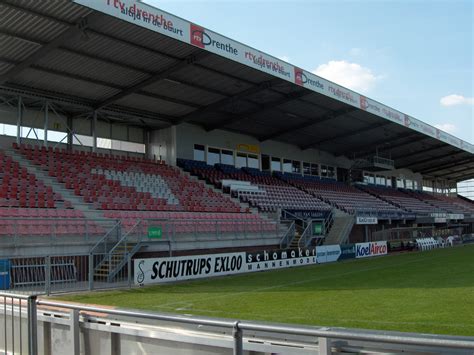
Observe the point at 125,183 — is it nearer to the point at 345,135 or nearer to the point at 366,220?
the point at 366,220

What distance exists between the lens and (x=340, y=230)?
33.2m

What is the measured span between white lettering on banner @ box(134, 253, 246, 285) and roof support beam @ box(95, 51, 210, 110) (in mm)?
9112

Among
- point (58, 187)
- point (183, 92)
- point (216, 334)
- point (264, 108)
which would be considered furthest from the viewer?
point (264, 108)

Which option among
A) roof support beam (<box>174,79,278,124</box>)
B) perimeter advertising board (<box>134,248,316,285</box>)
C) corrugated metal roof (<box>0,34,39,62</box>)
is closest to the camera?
perimeter advertising board (<box>134,248,316,285</box>)

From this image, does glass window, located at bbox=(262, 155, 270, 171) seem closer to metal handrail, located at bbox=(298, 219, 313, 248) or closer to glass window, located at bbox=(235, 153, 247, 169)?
glass window, located at bbox=(235, 153, 247, 169)

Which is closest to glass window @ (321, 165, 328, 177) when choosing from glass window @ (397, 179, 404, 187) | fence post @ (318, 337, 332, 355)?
glass window @ (397, 179, 404, 187)

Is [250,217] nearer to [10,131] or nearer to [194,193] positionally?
[194,193]

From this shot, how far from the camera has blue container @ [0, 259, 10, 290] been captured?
14.3m

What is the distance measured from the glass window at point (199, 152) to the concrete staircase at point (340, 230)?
1015 centimetres

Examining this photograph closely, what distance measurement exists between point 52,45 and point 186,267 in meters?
10.1

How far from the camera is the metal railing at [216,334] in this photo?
11.0 feet

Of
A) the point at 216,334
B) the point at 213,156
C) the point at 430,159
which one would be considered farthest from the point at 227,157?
the point at 216,334

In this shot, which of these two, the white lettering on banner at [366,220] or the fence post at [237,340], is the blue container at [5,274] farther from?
the white lettering on banner at [366,220]

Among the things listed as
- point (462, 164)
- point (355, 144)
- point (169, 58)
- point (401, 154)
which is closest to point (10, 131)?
point (169, 58)
